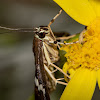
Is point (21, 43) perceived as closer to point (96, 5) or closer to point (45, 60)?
point (45, 60)

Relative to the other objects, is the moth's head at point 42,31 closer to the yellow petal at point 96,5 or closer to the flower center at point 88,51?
the flower center at point 88,51

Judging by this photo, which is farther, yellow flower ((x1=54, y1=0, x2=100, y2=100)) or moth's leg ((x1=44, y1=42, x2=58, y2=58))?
moth's leg ((x1=44, y1=42, x2=58, y2=58))

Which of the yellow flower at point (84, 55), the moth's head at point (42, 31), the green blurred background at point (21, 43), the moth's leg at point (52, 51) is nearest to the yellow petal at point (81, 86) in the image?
the yellow flower at point (84, 55)

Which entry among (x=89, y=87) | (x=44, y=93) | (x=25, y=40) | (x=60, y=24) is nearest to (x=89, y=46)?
(x=89, y=87)

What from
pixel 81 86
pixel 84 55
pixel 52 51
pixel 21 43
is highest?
pixel 21 43

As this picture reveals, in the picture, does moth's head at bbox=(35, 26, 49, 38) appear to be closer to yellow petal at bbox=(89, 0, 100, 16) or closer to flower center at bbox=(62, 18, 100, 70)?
flower center at bbox=(62, 18, 100, 70)

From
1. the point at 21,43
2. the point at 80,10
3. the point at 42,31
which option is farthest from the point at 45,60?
the point at 21,43

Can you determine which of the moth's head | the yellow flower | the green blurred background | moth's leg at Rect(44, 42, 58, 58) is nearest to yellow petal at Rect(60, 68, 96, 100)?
the yellow flower
